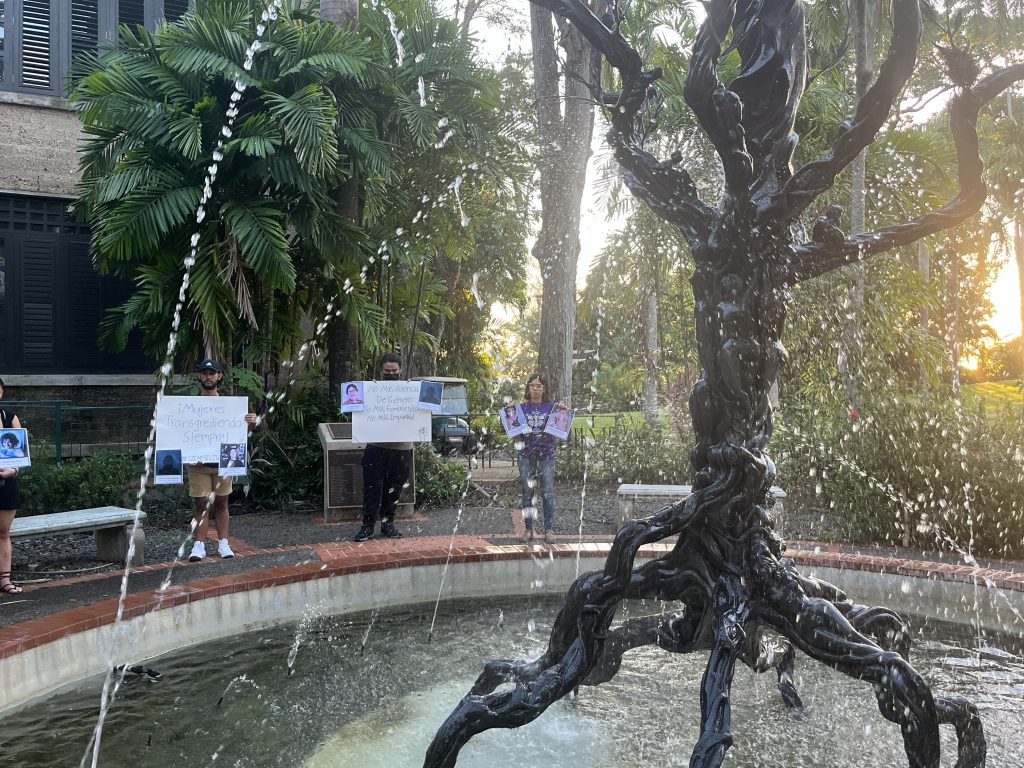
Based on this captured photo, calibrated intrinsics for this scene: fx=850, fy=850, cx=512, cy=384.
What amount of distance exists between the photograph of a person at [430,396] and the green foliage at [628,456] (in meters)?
4.93

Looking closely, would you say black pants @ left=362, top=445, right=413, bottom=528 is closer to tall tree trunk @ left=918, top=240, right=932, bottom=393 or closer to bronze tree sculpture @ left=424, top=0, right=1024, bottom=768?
bronze tree sculpture @ left=424, top=0, right=1024, bottom=768

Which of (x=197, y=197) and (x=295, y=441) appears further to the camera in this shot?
(x=295, y=441)

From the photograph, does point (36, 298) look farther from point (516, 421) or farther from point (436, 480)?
point (516, 421)

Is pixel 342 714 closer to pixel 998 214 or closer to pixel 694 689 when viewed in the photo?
pixel 694 689

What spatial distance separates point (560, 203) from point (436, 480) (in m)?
5.03

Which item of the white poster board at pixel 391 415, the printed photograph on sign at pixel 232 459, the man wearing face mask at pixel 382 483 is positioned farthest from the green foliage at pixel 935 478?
the printed photograph on sign at pixel 232 459

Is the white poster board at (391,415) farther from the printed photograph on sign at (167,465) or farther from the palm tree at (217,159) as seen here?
the palm tree at (217,159)

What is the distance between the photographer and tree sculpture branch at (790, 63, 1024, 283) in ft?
12.2

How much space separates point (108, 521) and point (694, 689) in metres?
5.03

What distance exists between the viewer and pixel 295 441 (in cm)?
1116

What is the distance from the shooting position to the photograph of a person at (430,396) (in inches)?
345

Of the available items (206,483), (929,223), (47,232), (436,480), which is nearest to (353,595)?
(206,483)

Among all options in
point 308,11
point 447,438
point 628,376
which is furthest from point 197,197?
point 628,376

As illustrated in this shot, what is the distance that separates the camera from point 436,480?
1123 centimetres
